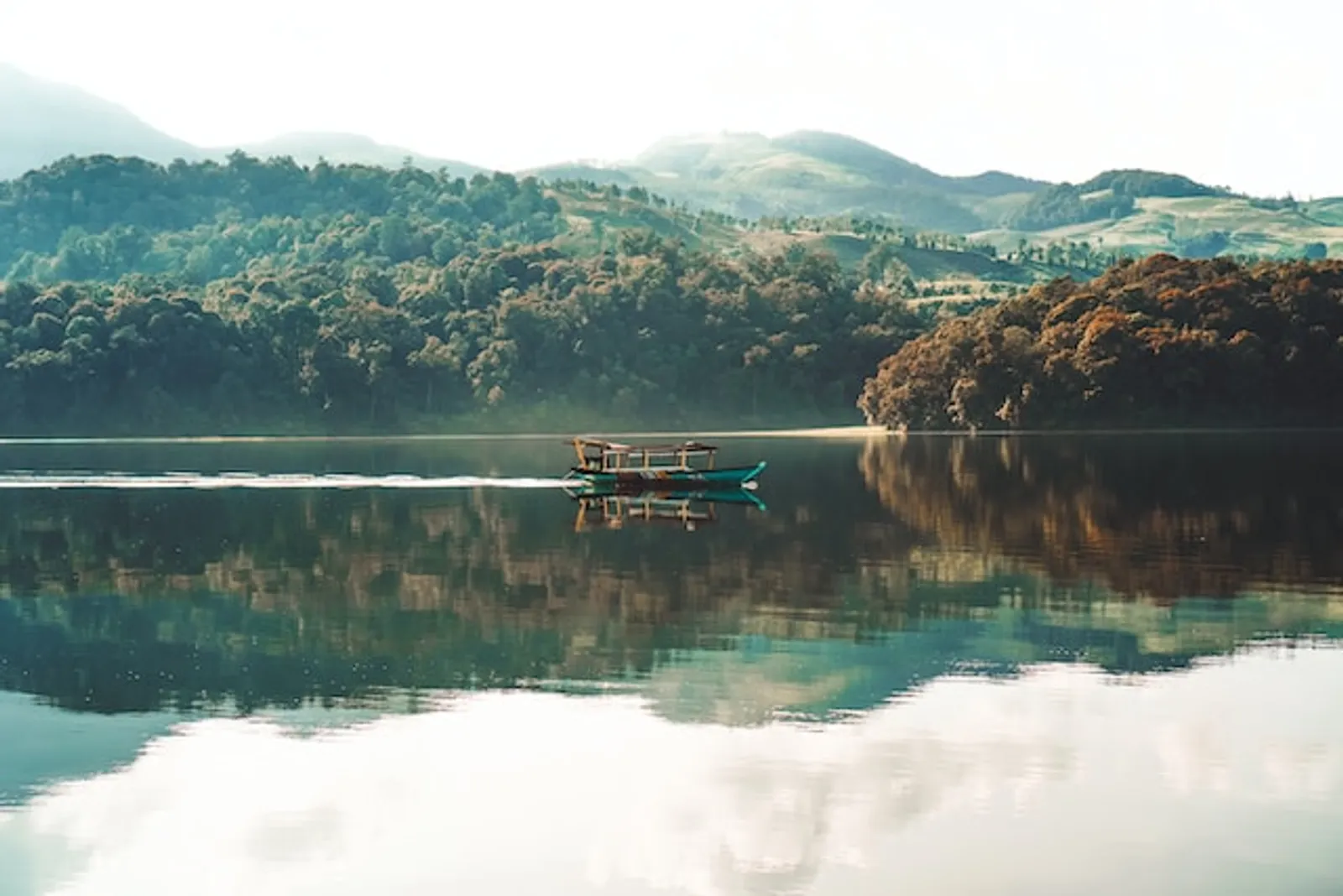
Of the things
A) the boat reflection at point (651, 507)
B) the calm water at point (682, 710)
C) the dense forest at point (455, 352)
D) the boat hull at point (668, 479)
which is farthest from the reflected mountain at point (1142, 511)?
the dense forest at point (455, 352)

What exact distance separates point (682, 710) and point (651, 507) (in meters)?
40.4

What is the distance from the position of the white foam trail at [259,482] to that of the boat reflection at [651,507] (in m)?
5.02

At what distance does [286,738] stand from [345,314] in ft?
531

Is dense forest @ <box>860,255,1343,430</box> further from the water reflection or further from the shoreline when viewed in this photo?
the water reflection

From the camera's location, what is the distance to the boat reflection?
2195 inches

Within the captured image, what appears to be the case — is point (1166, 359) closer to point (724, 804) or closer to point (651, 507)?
point (651, 507)

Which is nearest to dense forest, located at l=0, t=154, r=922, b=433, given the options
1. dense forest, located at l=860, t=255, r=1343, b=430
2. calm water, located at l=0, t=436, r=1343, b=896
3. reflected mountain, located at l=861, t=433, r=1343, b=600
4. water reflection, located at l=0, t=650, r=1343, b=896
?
dense forest, located at l=860, t=255, r=1343, b=430

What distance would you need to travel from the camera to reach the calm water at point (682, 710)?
17.7 meters

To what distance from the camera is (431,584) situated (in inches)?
1501

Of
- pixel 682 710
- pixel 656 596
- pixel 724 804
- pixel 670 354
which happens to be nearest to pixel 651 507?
pixel 656 596

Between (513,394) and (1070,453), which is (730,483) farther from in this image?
(513,394)

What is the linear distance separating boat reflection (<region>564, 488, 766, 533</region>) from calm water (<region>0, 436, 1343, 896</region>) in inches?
178

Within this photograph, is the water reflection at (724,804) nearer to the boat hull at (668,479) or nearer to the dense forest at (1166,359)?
the boat hull at (668,479)

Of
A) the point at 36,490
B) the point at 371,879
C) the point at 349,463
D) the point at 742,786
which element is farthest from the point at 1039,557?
the point at 349,463
